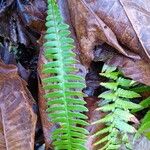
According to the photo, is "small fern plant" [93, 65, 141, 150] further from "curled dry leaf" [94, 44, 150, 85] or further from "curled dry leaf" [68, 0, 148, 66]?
"curled dry leaf" [68, 0, 148, 66]

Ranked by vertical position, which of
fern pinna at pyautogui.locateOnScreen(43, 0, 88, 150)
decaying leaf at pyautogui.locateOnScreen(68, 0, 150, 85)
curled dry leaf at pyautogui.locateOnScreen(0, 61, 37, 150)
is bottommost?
curled dry leaf at pyautogui.locateOnScreen(0, 61, 37, 150)

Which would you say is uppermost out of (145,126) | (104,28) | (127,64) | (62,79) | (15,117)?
(104,28)

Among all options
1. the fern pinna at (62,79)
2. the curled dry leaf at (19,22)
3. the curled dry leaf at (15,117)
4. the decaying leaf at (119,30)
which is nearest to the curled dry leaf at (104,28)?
the decaying leaf at (119,30)

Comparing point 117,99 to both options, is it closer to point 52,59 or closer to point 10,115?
point 52,59

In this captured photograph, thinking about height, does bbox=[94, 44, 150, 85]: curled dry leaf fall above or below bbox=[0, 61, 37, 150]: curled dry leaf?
above

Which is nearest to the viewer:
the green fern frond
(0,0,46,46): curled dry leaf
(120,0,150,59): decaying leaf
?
(120,0,150,59): decaying leaf

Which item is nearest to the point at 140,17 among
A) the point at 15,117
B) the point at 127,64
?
the point at 127,64

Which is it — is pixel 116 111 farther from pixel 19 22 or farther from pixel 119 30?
pixel 19 22

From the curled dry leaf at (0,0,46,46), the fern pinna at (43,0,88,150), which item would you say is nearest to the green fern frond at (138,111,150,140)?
the fern pinna at (43,0,88,150)

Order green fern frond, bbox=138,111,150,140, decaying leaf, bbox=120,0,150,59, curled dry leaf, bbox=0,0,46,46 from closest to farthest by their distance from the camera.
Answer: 1. decaying leaf, bbox=120,0,150,59
2. green fern frond, bbox=138,111,150,140
3. curled dry leaf, bbox=0,0,46,46
